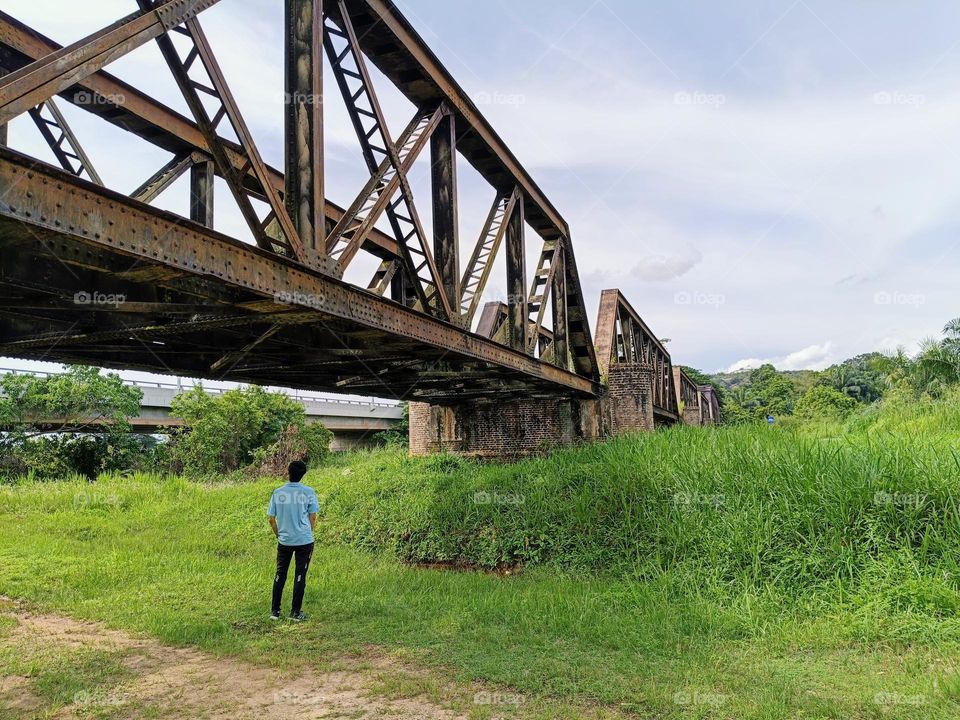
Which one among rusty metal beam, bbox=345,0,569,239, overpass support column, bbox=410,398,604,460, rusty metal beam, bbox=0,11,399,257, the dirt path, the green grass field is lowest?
the dirt path

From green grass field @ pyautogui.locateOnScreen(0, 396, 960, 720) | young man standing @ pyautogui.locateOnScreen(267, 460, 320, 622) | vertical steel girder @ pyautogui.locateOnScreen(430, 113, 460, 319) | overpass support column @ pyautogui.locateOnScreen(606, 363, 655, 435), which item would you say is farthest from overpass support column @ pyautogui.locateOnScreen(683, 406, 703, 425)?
young man standing @ pyautogui.locateOnScreen(267, 460, 320, 622)

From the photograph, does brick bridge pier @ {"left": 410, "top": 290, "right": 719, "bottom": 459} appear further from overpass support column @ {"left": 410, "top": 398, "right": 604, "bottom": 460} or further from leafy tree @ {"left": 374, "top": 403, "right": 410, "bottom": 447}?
leafy tree @ {"left": 374, "top": 403, "right": 410, "bottom": 447}

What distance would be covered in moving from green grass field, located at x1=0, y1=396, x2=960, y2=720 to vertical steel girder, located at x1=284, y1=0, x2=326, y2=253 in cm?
385

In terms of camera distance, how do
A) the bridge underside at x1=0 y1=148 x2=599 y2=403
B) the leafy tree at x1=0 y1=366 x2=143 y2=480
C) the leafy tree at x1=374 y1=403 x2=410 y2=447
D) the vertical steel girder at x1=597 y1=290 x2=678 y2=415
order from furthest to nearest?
the leafy tree at x1=374 y1=403 x2=410 y2=447
the leafy tree at x1=0 y1=366 x2=143 y2=480
the vertical steel girder at x1=597 y1=290 x2=678 y2=415
the bridge underside at x1=0 y1=148 x2=599 y2=403

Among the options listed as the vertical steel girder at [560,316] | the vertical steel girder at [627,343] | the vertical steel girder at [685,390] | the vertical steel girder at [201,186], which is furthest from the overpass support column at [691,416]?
the vertical steel girder at [201,186]

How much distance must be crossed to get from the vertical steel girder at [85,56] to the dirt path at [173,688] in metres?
3.85

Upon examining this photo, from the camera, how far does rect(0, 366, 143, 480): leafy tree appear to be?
76.5 ft

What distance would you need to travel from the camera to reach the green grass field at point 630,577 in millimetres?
5035

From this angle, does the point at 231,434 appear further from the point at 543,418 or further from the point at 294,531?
the point at 294,531

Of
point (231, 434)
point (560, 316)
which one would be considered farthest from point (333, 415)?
point (560, 316)

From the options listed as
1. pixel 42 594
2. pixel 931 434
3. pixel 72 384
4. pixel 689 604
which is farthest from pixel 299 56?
pixel 72 384

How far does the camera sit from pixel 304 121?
5.77 metres

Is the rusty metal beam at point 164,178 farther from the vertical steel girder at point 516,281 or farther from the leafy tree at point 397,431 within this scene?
the leafy tree at point 397,431

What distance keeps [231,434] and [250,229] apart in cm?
2214
